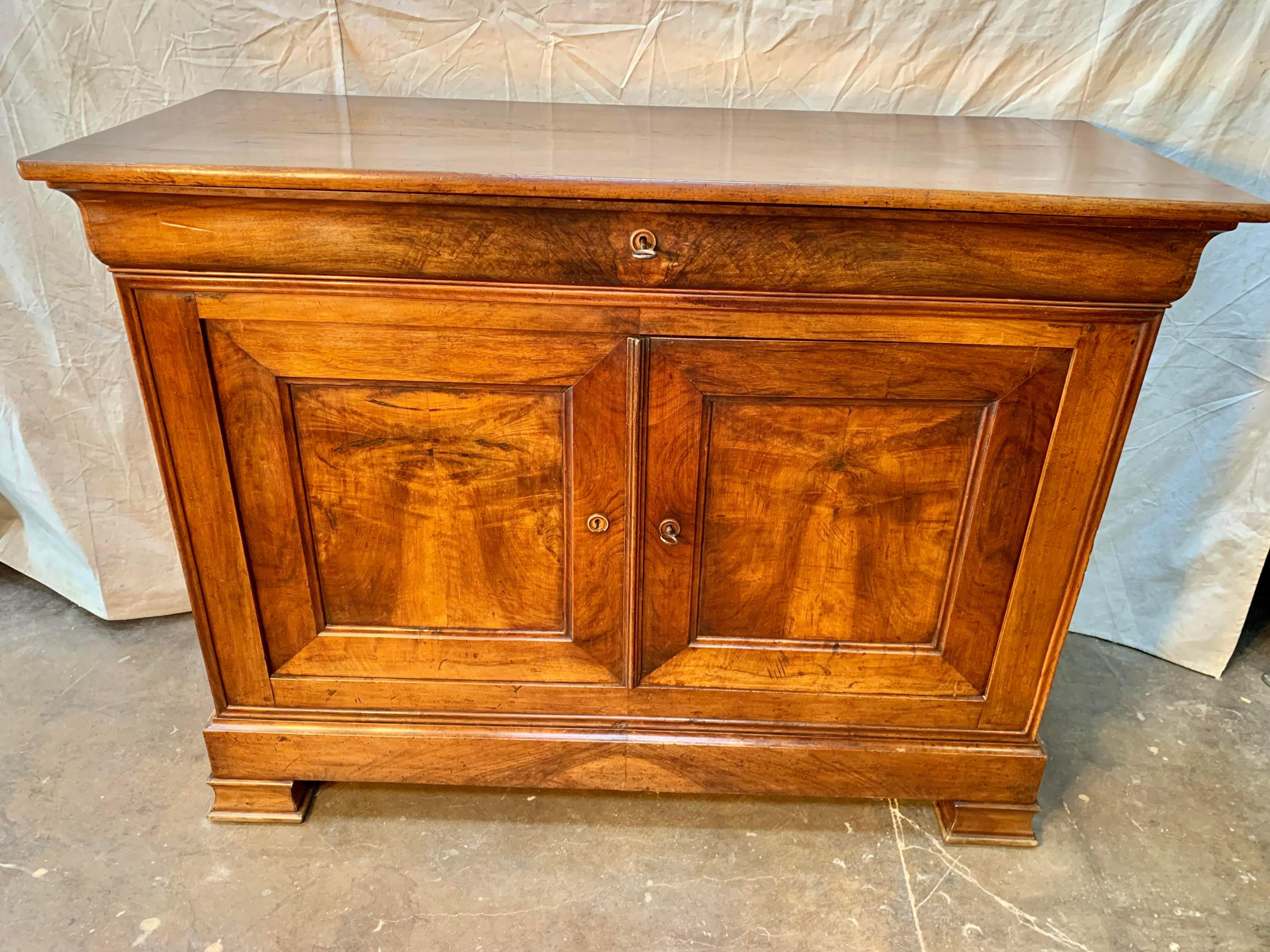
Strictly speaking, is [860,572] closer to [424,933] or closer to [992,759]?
[992,759]

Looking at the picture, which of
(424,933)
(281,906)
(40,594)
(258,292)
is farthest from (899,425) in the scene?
(40,594)

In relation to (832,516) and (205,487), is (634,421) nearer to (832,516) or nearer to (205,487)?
(832,516)

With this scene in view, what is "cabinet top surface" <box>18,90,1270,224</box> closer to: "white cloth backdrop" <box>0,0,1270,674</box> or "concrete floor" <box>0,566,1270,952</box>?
"white cloth backdrop" <box>0,0,1270,674</box>

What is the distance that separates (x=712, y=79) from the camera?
5.05 ft

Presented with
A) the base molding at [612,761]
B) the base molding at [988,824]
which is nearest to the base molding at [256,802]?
the base molding at [612,761]

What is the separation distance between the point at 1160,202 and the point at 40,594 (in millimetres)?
2087

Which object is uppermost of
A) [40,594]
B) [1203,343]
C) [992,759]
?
[1203,343]

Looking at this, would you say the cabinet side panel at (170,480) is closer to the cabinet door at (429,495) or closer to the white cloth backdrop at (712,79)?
the cabinet door at (429,495)

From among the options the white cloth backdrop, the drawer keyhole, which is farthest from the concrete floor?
the drawer keyhole

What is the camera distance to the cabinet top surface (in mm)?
1025

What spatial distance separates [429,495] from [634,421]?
294 millimetres

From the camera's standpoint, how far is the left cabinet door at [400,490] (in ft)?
3.80

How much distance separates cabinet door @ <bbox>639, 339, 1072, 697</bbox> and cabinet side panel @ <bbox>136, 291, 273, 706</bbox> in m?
0.55

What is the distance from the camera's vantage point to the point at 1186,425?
1701 millimetres
